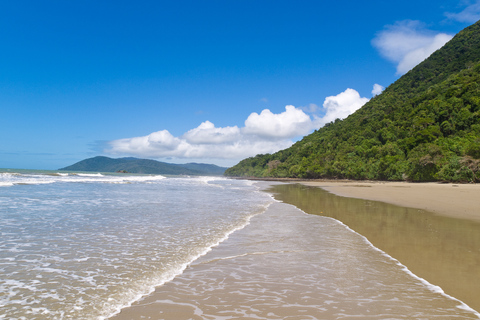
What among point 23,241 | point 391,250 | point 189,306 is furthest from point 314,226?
point 23,241

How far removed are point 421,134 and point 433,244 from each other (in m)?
63.2

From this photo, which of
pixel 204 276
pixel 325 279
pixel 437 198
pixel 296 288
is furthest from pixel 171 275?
pixel 437 198

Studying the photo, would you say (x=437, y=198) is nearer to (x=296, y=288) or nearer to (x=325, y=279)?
(x=325, y=279)

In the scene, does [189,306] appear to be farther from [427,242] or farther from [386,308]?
[427,242]

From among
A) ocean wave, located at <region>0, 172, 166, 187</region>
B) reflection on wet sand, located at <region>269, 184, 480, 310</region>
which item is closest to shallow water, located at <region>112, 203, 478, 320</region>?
reflection on wet sand, located at <region>269, 184, 480, 310</region>

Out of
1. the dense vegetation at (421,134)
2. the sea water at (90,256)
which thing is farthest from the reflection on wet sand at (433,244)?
the dense vegetation at (421,134)

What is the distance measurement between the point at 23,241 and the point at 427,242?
10404 mm

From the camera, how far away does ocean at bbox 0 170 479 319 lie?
396 centimetres

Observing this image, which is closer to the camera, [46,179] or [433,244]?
[433,244]

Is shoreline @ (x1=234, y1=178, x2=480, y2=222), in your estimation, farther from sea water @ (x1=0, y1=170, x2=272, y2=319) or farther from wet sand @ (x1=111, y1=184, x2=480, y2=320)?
sea water @ (x1=0, y1=170, x2=272, y2=319)

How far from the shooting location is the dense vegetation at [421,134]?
45.0 metres

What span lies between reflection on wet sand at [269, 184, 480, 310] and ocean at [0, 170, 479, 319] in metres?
0.33

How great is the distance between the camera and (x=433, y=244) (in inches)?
293

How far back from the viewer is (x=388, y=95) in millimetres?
129125
